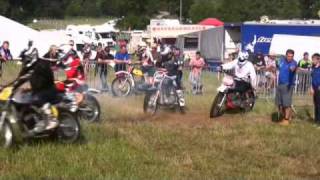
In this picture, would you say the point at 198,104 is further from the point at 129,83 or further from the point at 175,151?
the point at 175,151

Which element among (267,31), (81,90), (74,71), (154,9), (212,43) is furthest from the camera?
(154,9)

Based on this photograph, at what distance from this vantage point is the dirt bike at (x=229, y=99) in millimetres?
14914

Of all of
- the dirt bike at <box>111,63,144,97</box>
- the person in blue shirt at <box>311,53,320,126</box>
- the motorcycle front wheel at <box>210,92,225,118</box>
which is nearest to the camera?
the person in blue shirt at <box>311,53,320,126</box>

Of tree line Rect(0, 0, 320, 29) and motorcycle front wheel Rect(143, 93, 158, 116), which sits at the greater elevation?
tree line Rect(0, 0, 320, 29)

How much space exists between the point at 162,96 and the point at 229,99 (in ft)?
5.28

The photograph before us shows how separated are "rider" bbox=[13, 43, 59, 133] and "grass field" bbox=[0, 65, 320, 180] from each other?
0.41 m

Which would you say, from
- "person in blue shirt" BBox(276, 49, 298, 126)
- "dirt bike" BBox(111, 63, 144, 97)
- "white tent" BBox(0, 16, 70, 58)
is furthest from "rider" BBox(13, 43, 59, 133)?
"white tent" BBox(0, 16, 70, 58)

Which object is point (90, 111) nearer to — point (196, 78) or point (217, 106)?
point (217, 106)

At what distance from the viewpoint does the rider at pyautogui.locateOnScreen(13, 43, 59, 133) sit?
9883 millimetres

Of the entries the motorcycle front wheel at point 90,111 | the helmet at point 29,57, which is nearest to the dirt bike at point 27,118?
the helmet at point 29,57

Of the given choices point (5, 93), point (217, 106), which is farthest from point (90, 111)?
point (217, 106)

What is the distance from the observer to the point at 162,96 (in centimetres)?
1530

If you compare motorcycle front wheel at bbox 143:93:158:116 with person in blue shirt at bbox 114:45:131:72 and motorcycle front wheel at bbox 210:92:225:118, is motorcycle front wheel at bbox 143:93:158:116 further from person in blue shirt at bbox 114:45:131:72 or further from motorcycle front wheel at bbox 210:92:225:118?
person in blue shirt at bbox 114:45:131:72

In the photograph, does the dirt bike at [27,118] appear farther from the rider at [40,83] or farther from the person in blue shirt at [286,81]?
the person in blue shirt at [286,81]
